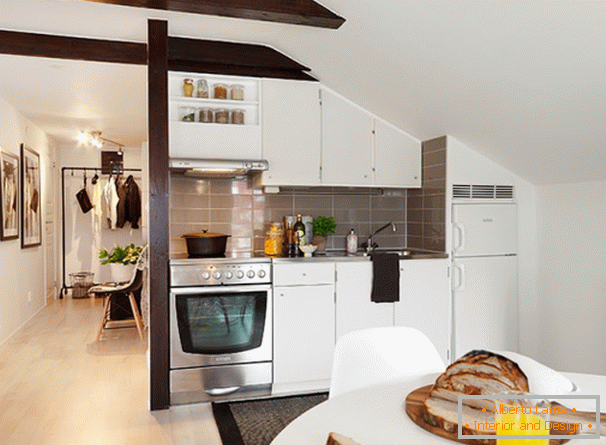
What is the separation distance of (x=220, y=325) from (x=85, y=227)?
5.59 meters

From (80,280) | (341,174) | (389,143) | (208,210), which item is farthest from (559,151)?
(80,280)

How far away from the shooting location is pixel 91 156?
8.17 meters

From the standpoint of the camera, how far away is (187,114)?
375 cm

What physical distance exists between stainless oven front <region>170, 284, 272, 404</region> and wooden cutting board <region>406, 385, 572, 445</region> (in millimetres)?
2266

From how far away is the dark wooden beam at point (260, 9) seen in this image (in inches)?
113

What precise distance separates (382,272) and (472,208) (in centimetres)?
95

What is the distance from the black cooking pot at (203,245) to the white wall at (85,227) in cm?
472

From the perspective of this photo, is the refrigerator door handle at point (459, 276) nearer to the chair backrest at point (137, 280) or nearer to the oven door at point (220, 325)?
the oven door at point (220, 325)

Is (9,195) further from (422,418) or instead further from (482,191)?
(422,418)

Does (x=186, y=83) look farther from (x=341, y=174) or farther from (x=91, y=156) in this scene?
(x=91, y=156)

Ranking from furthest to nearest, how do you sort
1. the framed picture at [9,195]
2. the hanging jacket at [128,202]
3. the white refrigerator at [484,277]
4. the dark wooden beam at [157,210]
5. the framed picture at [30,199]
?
the hanging jacket at [128,202] < the framed picture at [30,199] < the framed picture at [9,195] < the white refrigerator at [484,277] < the dark wooden beam at [157,210]

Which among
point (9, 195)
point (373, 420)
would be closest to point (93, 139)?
point (9, 195)

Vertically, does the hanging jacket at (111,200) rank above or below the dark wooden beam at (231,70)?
below

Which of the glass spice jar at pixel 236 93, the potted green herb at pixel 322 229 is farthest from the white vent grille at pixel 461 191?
the glass spice jar at pixel 236 93
